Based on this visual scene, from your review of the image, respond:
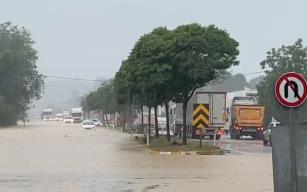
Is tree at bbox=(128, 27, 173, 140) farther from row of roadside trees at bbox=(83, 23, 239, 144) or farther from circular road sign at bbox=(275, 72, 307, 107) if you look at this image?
circular road sign at bbox=(275, 72, 307, 107)

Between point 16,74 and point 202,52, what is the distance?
244ft

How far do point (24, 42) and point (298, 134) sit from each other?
10053 cm

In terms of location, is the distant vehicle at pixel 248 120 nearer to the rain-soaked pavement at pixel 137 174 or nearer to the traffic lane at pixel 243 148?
the traffic lane at pixel 243 148

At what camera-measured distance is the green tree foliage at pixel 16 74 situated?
10394cm

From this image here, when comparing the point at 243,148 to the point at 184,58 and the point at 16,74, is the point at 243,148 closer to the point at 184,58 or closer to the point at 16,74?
the point at 184,58

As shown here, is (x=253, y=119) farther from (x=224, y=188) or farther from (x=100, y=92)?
(x=100, y=92)

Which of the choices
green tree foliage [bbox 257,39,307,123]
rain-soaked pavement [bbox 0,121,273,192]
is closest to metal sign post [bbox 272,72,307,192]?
rain-soaked pavement [bbox 0,121,273,192]

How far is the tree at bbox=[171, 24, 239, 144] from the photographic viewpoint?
35.7 metres

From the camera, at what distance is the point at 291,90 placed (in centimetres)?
1139

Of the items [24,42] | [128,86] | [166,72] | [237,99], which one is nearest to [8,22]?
[24,42]

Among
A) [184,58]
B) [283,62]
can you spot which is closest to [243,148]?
[184,58]

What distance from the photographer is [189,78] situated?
36625 mm

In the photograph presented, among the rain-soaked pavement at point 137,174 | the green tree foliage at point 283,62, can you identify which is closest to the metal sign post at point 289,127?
the rain-soaked pavement at point 137,174

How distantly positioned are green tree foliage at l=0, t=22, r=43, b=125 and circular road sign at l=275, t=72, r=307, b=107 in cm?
9274
